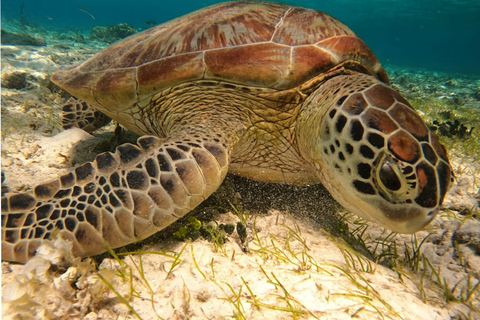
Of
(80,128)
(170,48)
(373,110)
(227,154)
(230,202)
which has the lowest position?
(80,128)

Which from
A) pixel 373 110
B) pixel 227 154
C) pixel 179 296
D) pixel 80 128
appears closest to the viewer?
pixel 179 296

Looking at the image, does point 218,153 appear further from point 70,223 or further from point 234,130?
point 70,223

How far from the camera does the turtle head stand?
1491 mm

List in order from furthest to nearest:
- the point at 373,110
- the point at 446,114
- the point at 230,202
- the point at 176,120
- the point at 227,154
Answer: the point at 446,114, the point at 176,120, the point at 230,202, the point at 227,154, the point at 373,110

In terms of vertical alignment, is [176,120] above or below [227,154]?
below

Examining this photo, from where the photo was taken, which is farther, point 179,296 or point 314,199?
point 314,199

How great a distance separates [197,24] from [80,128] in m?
2.08

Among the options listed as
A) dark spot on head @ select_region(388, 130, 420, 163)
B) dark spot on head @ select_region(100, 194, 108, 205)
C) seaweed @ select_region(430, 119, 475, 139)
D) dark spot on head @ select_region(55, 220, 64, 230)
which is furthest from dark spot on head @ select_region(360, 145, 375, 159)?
seaweed @ select_region(430, 119, 475, 139)

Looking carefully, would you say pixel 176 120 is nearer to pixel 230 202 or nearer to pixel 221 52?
pixel 221 52

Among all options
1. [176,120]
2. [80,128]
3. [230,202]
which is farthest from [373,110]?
[80,128]

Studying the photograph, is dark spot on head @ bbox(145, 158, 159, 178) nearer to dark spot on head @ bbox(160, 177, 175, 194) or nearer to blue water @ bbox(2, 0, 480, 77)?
dark spot on head @ bbox(160, 177, 175, 194)

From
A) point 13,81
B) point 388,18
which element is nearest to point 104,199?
point 13,81

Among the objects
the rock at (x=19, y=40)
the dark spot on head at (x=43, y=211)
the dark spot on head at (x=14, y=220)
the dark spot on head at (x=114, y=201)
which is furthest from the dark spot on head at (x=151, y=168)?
the rock at (x=19, y=40)

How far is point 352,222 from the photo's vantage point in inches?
91.6
